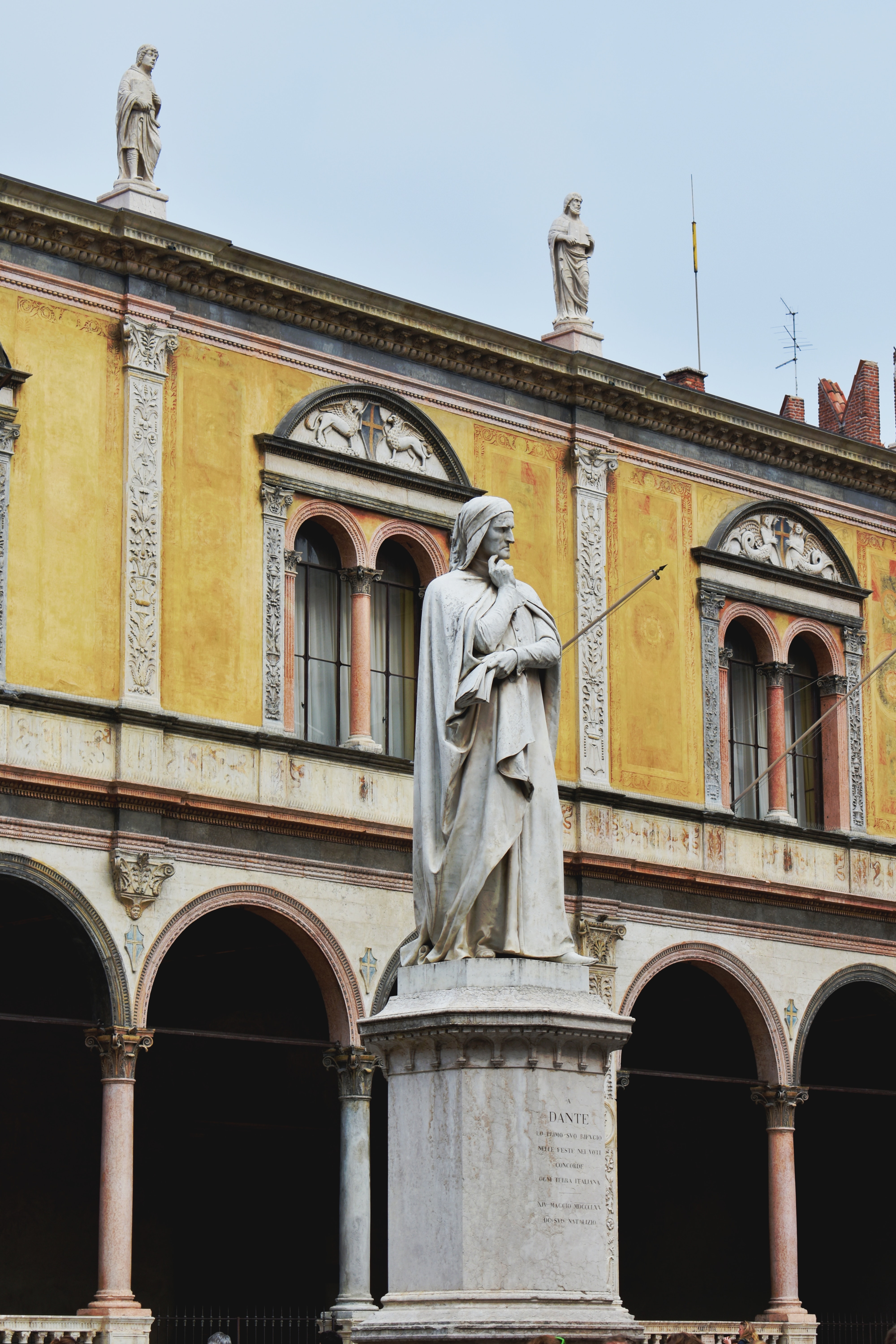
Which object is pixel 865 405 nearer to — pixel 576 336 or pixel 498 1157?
pixel 576 336

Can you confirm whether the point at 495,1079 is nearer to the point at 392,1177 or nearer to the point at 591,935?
the point at 392,1177

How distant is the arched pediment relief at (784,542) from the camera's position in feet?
88.8

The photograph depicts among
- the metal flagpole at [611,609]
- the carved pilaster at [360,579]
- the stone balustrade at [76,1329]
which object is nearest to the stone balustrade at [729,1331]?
the stone balustrade at [76,1329]

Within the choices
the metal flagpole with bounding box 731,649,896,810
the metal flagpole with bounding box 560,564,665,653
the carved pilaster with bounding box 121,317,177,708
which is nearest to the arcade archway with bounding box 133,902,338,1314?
the carved pilaster with bounding box 121,317,177,708

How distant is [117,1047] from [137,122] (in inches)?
337

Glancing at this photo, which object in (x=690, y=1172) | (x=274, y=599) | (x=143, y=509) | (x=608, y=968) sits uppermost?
(x=143, y=509)

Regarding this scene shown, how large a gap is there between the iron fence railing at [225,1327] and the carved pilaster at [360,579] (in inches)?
279

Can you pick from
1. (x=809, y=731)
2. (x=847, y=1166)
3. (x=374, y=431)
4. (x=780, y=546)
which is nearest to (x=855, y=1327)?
(x=847, y=1166)

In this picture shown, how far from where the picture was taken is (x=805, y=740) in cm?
2736

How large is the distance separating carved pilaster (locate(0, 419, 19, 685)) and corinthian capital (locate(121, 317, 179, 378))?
57.4 inches

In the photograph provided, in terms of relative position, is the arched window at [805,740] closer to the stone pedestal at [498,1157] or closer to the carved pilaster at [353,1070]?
the carved pilaster at [353,1070]

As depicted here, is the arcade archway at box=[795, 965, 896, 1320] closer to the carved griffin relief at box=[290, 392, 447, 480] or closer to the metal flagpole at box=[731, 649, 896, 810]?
the metal flagpole at box=[731, 649, 896, 810]

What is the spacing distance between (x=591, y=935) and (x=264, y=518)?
17.7ft

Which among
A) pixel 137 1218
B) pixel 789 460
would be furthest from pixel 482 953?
pixel 789 460
